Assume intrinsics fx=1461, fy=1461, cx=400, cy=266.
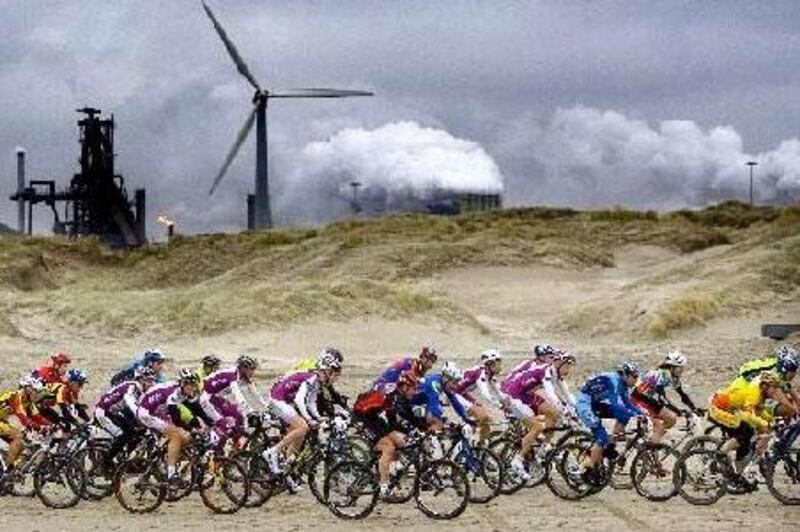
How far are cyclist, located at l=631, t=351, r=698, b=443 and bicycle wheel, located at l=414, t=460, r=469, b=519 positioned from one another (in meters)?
3.24

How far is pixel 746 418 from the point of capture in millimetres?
17328

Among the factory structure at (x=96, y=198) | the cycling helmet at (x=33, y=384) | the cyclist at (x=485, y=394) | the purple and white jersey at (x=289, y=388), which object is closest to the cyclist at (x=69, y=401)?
the cycling helmet at (x=33, y=384)

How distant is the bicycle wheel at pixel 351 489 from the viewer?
55.0 feet

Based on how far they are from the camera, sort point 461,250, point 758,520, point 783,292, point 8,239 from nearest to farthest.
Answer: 1. point 758,520
2. point 783,292
3. point 461,250
4. point 8,239

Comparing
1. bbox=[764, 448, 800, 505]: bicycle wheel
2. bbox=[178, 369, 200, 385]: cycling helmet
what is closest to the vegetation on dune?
bbox=[178, 369, 200, 385]: cycling helmet

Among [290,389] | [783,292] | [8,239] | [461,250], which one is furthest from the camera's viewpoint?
[8,239]

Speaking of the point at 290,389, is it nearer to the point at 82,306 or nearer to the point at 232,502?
the point at 232,502

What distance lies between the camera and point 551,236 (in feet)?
313

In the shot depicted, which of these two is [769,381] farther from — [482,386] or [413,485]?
[413,485]

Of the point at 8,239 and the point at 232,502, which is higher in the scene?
the point at 8,239

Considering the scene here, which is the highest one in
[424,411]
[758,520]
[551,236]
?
[551,236]

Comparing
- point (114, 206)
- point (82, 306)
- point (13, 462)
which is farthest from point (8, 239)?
point (13, 462)

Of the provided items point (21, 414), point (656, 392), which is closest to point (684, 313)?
point (656, 392)

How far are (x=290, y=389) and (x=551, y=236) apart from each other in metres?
78.6
